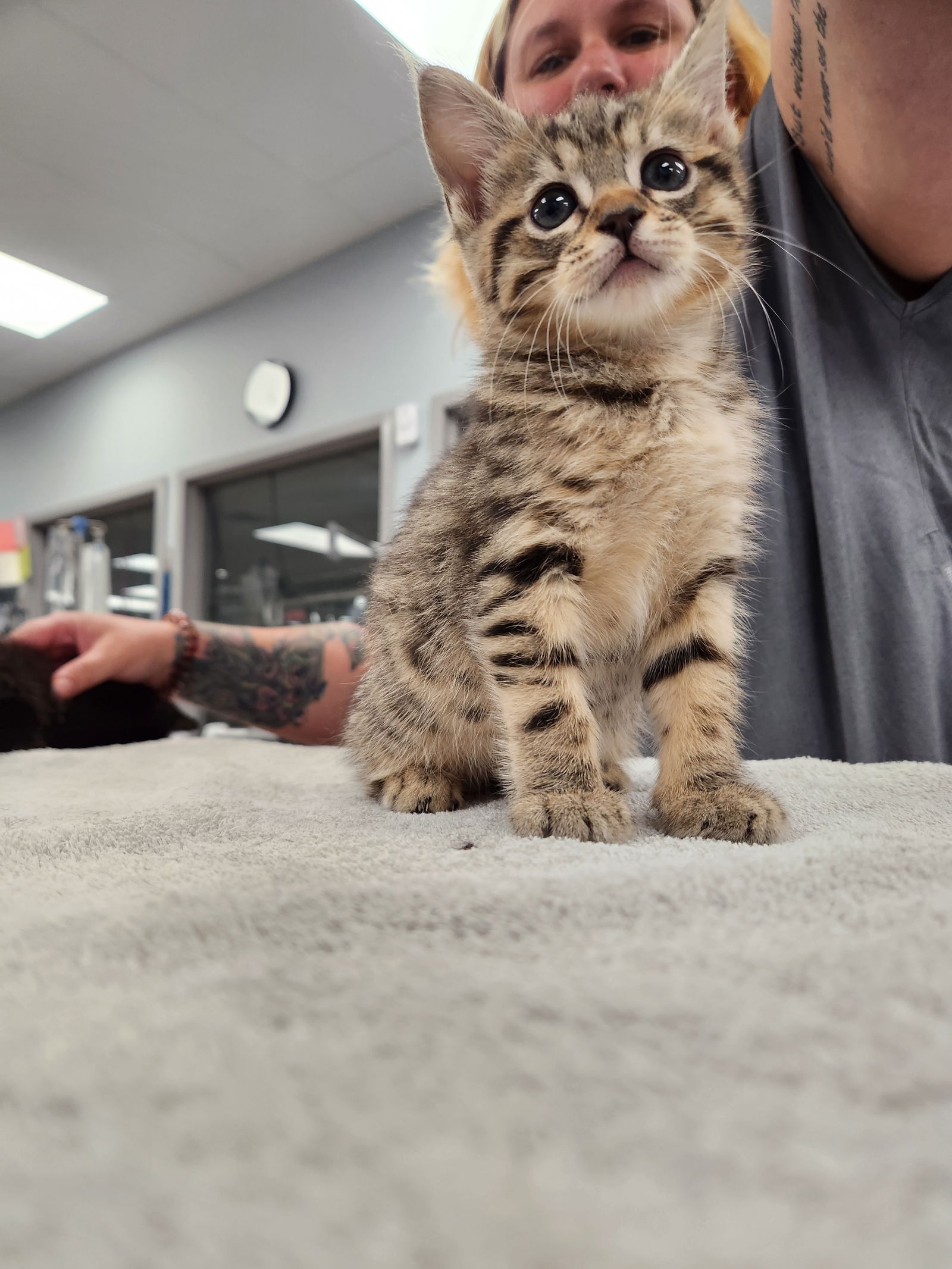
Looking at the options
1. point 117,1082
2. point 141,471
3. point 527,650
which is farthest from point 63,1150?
point 141,471

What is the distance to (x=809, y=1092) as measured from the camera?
198mm

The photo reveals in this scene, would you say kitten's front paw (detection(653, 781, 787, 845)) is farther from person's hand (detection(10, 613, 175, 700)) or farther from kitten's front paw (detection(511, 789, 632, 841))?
person's hand (detection(10, 613, 175, 700))

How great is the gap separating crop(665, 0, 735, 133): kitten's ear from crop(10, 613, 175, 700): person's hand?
3.91 ft

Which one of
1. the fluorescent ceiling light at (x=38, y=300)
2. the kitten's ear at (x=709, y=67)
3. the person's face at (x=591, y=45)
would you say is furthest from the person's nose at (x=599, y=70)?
the fluorescent ceiling light at (x=38, y=300)

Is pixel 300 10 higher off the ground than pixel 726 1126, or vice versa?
pixel 300 10

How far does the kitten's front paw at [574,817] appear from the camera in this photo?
0.56m

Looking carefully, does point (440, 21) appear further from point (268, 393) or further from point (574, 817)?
point (574, 817)

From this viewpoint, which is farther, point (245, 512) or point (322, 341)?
point (245, 512)

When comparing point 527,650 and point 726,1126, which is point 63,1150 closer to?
point 726,1126

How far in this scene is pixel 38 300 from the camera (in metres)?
3.72

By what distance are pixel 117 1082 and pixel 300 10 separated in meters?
2.67

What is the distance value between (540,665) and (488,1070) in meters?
0.47

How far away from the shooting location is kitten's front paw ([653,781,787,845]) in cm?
56

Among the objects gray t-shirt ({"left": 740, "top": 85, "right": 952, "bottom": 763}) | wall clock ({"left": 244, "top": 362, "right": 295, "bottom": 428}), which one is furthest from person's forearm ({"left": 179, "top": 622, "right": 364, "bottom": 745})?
wall clock ({"left": 244, "top": 362, "right": 295, "bottom": 428})
